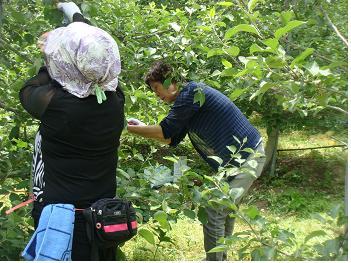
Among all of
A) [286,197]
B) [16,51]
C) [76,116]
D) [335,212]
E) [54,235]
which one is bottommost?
[286,197]

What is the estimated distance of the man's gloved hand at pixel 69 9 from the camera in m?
1.95

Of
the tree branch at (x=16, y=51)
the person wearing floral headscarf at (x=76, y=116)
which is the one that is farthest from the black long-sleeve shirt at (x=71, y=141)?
the tree branch at (x=16, y=51)

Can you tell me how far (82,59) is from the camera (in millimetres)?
1695

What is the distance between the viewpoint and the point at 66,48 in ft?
5.60

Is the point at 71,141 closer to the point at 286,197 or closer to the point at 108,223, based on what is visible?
the point at 108,223

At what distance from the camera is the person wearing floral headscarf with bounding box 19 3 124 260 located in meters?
1.72

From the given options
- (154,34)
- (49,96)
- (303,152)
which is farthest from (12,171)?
(303,152)

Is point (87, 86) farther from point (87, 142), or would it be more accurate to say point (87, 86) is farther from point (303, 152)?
point (303, 152)

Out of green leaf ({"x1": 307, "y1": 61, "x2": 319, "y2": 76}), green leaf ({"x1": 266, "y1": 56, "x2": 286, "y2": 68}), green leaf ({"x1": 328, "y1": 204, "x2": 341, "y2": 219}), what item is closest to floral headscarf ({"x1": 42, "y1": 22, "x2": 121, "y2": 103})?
green leaf ({"x1": 266, "y1": 56, "x2": 286, "y2": 68})

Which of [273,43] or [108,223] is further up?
[273,43]

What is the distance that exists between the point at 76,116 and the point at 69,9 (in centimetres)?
49

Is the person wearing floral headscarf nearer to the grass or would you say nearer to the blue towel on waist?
the blue towel on waist

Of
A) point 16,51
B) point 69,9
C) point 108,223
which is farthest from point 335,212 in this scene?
point 16,51

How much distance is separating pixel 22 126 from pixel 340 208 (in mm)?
1896
